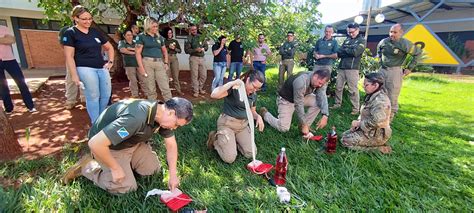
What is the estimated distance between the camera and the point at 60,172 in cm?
265

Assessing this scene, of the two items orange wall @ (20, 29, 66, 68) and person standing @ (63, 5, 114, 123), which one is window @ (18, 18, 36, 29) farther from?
person standing @ (63, 5, 114, 123)

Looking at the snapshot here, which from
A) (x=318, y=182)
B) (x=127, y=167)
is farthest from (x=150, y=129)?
(x=318, y=182)

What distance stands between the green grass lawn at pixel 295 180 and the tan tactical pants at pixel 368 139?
14 centimetres

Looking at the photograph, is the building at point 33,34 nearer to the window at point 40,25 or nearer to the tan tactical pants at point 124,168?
the window at point 40,25

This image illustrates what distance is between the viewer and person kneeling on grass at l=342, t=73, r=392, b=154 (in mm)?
3246

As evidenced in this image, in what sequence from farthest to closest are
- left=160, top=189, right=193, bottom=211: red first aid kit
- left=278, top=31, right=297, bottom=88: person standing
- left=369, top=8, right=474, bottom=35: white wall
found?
left=369, top=8, right=474, bottom=35: white wall < left=278, top=31, right=297, bottom=88: person standing < left=160, top=189, right=193, bottom=211: red first aid kit

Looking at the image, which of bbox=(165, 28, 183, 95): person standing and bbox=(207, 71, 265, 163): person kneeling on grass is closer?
bbox=(207, 71, 265, 163): person kneeling on grass

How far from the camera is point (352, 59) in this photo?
508cm

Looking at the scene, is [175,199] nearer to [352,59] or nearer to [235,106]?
[235,106]

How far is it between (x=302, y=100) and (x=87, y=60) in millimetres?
2904

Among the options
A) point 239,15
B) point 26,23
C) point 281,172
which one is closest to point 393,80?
point 239,15

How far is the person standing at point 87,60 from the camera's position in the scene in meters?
3.06

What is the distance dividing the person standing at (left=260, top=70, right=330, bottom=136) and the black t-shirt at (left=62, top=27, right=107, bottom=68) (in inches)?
105

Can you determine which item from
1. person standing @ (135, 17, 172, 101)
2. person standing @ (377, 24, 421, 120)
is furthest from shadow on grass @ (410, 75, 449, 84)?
person standing @ (135, 17, 172, 101)
